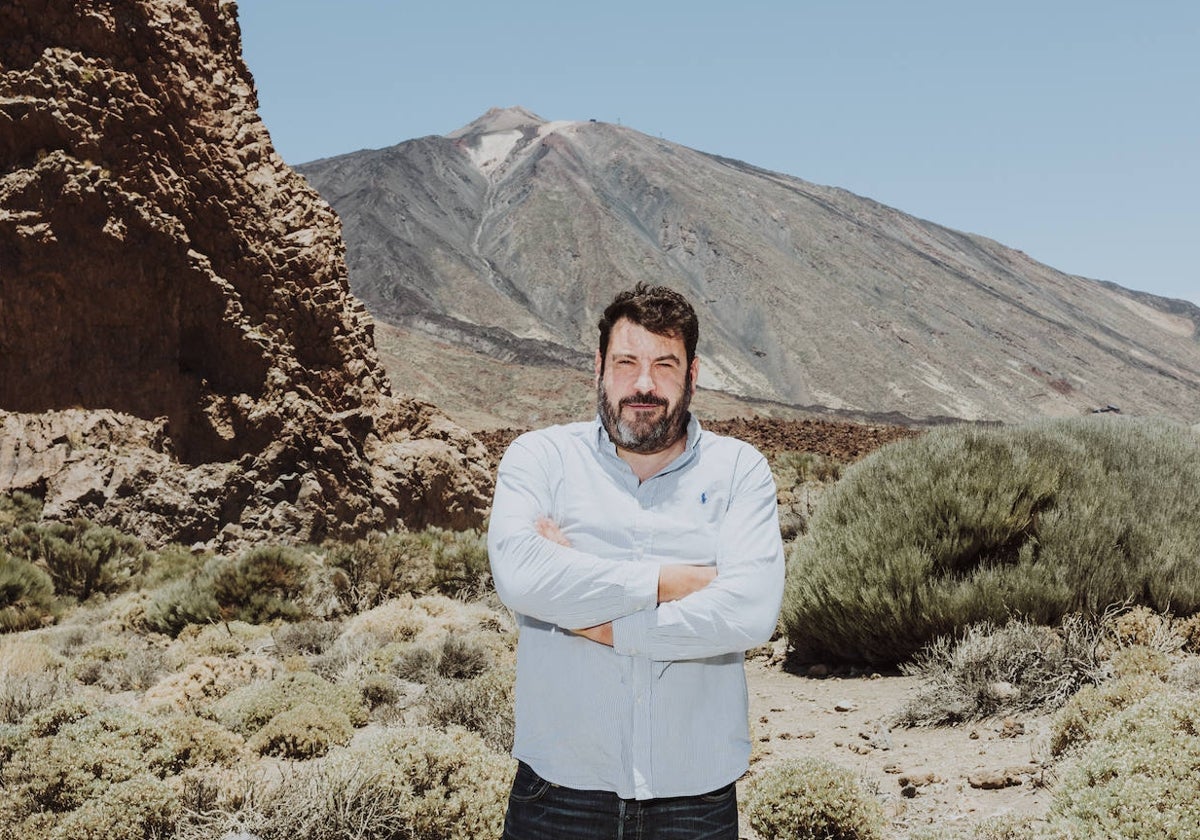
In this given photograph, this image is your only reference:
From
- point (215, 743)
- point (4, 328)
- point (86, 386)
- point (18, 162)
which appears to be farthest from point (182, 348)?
point (215, 743)

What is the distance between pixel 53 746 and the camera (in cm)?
461

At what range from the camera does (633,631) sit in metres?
2.17

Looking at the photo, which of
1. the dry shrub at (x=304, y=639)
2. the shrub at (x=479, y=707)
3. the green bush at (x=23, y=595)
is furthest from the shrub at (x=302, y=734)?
the green bush at (x=23, y=595)

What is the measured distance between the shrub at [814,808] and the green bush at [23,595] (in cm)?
833

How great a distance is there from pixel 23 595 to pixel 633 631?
9.77 metres

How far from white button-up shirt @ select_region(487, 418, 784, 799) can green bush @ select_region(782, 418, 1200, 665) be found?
4.41 m

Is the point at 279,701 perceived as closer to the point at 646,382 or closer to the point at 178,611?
the point at 178,611

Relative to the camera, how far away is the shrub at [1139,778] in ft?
10.6

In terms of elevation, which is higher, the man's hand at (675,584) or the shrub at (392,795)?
the man's hand at (675,584)

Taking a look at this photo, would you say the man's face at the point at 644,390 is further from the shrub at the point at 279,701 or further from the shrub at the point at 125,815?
the shrub at the point at 279,701

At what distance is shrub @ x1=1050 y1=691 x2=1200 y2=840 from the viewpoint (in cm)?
323

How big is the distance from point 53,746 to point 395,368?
44.4 metres

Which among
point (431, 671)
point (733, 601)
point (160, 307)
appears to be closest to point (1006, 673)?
point (733, 601)

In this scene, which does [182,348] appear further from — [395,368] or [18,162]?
[395,368]
